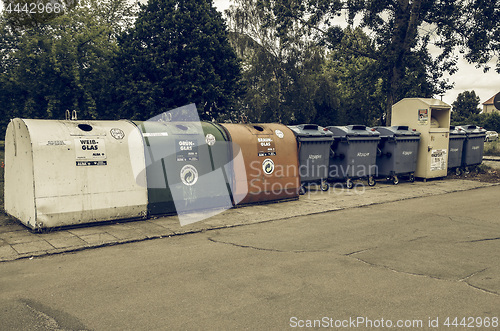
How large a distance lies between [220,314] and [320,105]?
115 feet

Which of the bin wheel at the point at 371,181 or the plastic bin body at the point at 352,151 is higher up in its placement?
the plastic bin body at the point at 352,151

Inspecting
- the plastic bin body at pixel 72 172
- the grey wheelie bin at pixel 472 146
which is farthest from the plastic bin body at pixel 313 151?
the grey wheelie bin at pixel 472 146

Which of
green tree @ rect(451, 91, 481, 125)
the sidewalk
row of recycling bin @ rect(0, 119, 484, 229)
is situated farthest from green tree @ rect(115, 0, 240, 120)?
green tree @ rect(451, 91, 481, 125)

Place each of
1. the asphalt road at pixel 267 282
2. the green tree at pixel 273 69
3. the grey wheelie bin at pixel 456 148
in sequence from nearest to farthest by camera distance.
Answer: the asphalt road at pixel 267 282, the grey wheelie bin at pixel 456 148, the green tree at pixel 273 69

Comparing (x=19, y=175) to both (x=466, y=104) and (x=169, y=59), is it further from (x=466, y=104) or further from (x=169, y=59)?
(x=466, y=104)

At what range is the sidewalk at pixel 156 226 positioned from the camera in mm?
5805

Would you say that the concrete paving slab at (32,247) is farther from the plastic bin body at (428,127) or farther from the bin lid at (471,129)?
the bin lid at (471,129)

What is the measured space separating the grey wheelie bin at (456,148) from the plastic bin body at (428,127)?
0.78 metres

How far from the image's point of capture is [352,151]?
11.6m

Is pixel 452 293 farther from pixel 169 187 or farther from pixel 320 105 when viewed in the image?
pixel 320 105

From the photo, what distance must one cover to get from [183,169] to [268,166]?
2.03m

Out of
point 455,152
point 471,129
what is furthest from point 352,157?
point 471,129

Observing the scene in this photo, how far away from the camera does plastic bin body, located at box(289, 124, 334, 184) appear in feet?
34.9

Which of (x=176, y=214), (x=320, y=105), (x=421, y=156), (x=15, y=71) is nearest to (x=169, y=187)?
(x=176, y=214)
